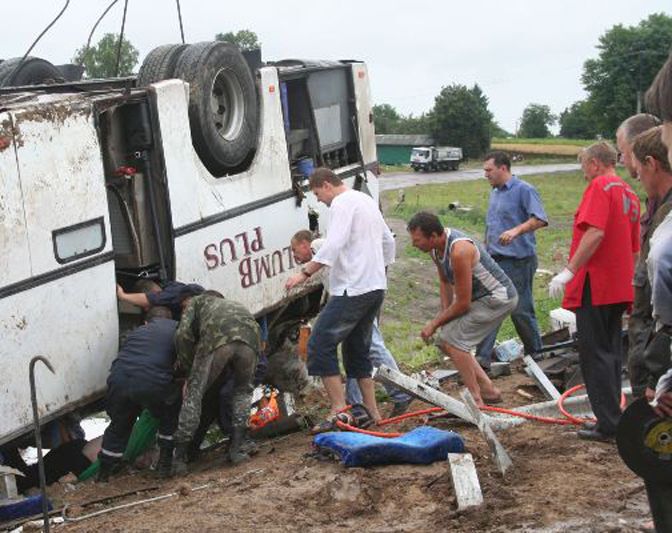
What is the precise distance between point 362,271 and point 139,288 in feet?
4.50

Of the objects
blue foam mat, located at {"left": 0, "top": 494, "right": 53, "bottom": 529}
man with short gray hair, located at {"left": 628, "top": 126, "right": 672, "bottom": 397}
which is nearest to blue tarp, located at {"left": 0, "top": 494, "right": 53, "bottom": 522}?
blue foam mat, located at {"left": 0, "top": 494, "right": 53, "bottom": 529}

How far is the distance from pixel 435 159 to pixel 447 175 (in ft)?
11.9

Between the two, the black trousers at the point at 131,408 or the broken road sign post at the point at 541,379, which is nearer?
the black trousers at the point at 131,408

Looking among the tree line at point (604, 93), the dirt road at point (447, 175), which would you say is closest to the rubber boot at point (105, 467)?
the dirt road at point (447, 175)

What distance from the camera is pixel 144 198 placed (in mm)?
7074

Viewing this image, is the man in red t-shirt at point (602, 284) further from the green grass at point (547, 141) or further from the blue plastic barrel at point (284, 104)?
the green grass at point (547, 141)

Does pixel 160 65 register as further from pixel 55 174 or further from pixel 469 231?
pixel 469 231

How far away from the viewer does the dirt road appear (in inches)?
2133

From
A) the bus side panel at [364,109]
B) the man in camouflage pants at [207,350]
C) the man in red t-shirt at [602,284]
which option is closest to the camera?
the man in red t-shirt at [602,284]

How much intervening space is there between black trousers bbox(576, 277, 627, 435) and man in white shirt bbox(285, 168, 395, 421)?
1446 millimetres

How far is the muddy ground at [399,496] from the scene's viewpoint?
5.01 m

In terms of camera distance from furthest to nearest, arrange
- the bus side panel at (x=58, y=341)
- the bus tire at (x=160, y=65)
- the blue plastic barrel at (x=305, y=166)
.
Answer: the blue plastic barrel at (x=305, y=166) < the bus tire at (x=160, y=65) < the bus side panel at (x=58, y=341)

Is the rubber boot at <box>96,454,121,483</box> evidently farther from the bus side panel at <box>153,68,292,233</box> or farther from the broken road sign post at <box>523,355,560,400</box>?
the broken road sign post at <box>523,355,560,400</box>

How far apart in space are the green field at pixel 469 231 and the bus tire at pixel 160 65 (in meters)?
3.52
